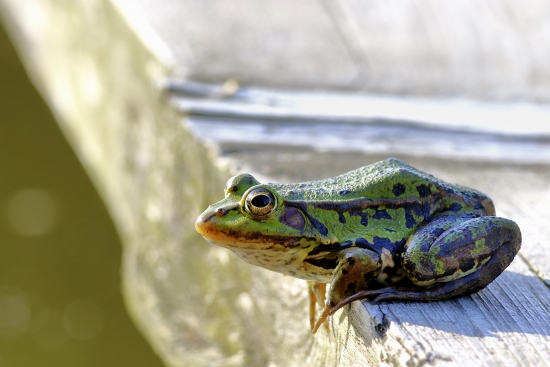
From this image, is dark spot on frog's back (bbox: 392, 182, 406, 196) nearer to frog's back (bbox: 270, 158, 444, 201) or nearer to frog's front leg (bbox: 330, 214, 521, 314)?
frog's back (bbox: 270, 158, 444, 201)

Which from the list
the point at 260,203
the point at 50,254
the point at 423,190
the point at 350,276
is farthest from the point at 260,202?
the point at 50,254

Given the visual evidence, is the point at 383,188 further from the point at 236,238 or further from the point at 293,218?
the point at 236,238

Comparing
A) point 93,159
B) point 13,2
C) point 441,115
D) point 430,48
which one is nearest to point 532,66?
point 430,48

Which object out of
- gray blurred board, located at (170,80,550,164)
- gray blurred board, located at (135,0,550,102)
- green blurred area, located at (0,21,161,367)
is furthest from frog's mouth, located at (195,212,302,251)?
green blurred area, located at (0,21,161,367)

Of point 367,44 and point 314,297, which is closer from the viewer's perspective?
point 314,297

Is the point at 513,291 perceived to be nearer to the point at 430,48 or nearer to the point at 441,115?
the point at 441,115

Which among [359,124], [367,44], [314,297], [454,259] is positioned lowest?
[454,259]
